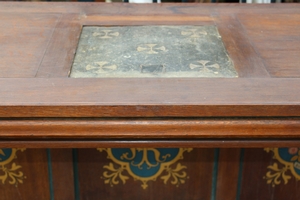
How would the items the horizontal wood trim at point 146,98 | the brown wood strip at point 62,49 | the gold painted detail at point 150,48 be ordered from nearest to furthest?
the horizontal wood trim at point 146,98 → the brown wood strip at point 62,49 → the gold painted detail at point 150,48

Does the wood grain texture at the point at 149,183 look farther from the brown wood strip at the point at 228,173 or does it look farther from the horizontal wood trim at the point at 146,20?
the horizontal wood trim at the point at 146,20

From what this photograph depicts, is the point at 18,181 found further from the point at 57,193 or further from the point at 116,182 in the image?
the point at 116,182

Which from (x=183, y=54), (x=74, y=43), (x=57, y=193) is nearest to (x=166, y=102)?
(x=183, y=54)

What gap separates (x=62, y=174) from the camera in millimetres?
1179

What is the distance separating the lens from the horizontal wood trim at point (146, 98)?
86 cm

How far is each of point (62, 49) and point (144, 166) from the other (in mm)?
347

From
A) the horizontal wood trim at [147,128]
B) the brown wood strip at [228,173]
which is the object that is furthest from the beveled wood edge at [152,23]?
the brown wood strip at [228,173]

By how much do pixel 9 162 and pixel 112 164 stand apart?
245 mm

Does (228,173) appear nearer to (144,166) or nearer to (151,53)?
(144,166)

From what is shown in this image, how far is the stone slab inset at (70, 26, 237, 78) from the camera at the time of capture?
99 cm

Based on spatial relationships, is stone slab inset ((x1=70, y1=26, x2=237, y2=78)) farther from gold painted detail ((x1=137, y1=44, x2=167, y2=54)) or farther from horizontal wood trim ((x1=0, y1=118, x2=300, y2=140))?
horizontal wood trim ((x1=0, y1=118, x2=300, y2=140))

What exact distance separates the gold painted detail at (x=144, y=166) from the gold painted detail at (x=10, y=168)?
7.9 inches

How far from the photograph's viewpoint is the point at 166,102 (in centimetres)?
87

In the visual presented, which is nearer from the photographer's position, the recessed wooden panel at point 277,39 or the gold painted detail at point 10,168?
the recessed wooden panel at point 277,39
